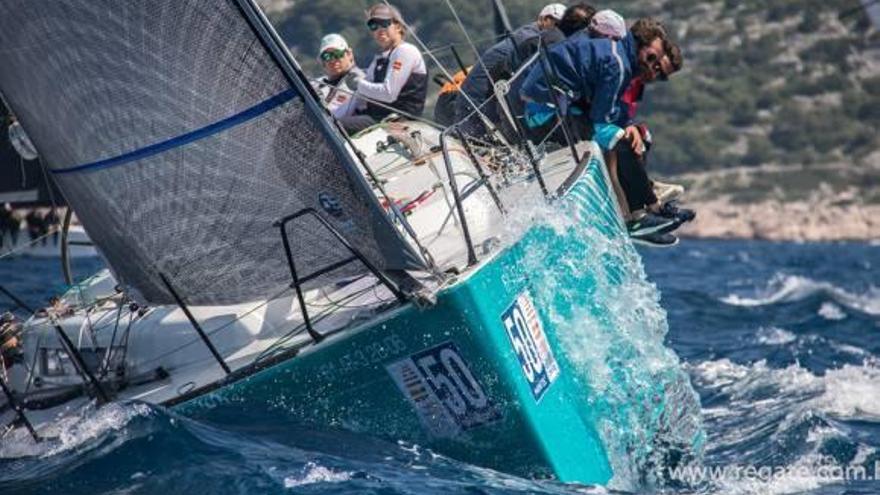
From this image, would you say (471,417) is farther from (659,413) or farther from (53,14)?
(53,14)

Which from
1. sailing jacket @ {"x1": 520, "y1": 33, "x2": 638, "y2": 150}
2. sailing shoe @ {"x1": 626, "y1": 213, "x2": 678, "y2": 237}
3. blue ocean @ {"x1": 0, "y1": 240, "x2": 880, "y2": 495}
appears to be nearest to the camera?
blue ocean @ {"x1": 0, "y1": 240, "x2": 880, "y2": 495}

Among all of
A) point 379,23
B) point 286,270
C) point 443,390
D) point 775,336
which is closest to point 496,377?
point 443,390

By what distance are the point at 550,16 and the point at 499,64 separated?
363 millimetres

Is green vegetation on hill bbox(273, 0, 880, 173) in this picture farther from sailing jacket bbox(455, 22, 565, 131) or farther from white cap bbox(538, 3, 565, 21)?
sailing jacket bbox(455, 22, 565, 131)

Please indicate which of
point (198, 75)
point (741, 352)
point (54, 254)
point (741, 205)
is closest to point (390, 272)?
point (198, 75)

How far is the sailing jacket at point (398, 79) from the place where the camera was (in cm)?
789

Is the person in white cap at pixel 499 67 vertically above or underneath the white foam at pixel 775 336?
above

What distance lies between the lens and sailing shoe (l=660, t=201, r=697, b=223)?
750cm

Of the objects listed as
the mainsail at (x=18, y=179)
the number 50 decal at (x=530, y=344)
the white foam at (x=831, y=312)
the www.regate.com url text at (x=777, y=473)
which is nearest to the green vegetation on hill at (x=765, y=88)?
the white foam at (x=831, y=312)

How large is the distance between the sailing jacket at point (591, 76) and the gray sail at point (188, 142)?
1398mm

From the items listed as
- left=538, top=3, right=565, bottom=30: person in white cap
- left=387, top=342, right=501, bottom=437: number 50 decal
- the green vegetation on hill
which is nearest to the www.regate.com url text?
left=387, top=342, right=501, bottom=437: number 50 decal

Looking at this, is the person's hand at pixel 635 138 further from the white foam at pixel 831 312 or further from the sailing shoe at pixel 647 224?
the white foam at pixel 831 312

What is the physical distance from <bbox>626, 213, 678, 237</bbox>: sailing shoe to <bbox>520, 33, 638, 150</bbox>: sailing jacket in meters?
0.41

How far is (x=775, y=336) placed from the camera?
457 inches
